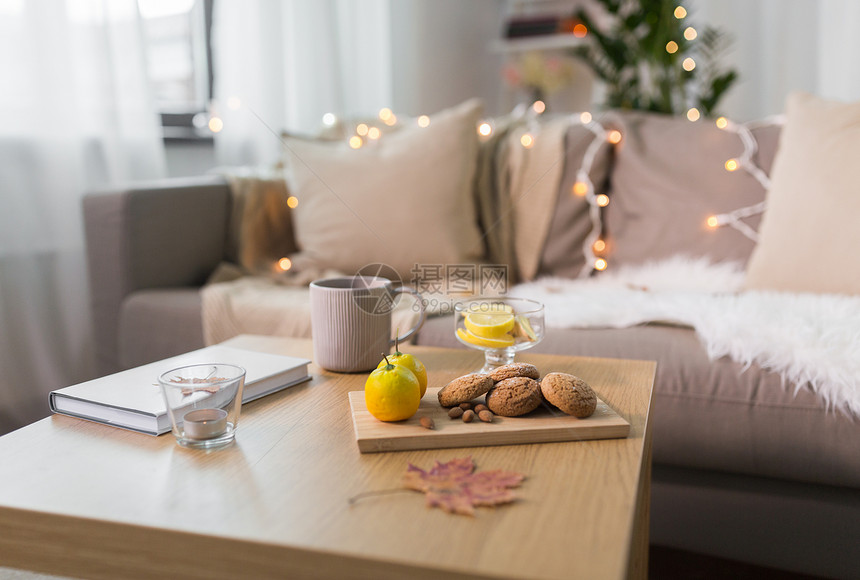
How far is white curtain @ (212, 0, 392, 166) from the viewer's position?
2199 mm

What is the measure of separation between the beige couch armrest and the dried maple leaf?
1.21 m

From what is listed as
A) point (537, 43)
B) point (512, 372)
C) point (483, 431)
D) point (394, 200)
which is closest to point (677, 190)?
point (394, 200)

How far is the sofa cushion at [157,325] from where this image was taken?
1.52 metres

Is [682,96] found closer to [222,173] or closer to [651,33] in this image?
[651,33]

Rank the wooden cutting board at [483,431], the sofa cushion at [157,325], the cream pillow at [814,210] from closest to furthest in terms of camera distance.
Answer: the wooden cutting board at [483,431], the cream pillow at [814,210], the sofa cushion at [157,325]

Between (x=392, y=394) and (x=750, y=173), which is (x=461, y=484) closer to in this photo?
(x=392, y=394)

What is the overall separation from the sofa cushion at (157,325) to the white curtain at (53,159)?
23cm

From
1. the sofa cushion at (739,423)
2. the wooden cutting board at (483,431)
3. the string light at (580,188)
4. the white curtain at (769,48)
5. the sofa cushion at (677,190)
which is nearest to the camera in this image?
the wooden cutting board at (483,431)

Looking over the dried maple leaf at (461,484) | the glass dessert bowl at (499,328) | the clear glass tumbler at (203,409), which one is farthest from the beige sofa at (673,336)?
the clear glass tumbler at (203,409)

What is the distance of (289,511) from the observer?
0.54 m

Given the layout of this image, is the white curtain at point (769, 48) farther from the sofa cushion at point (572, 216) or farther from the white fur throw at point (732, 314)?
the white fur throw at point (732, 314)

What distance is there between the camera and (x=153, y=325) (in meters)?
1.55

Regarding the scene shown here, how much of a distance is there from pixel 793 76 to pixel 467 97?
1457 mm

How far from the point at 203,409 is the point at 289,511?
0.59 ft
